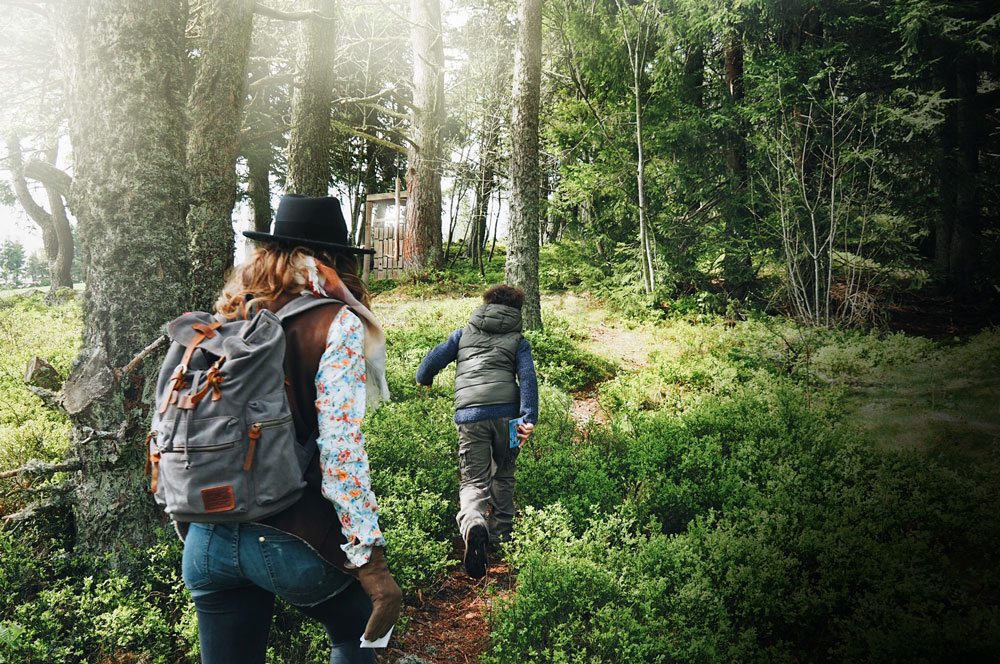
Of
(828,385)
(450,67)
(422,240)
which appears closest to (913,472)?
(828,385)

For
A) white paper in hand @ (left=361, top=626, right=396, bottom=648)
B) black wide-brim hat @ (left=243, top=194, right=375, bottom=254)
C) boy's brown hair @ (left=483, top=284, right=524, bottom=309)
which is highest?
black wide-brim hat @ (left=243, top=194, right=375, bottom=254)

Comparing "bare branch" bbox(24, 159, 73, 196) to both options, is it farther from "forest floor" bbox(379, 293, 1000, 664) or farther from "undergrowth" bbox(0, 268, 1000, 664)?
"forest floor" bbox(379, 293, 1000, 664)

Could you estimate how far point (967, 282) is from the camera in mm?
12703

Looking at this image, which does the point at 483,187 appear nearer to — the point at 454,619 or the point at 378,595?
the point at 454,619

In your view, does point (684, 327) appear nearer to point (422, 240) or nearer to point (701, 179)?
point (701, 179)

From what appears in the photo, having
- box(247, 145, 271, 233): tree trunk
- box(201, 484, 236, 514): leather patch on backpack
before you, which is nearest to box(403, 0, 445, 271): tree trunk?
box(247, 145, 271, 233): tree trunk

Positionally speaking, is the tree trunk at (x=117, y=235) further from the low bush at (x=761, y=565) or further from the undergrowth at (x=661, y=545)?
the low bush at (x=761, y=565)

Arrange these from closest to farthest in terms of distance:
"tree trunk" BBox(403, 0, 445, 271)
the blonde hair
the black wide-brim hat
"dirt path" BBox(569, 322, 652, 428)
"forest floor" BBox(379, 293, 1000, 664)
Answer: the blonde hair
the black wide-brim hat
"forest floor" BBox(379, 293, 1000, 664)
"dirt path" BBox(569, 322, 652, 428)
"tree trunk" BBox(403, 0, 445, 271)

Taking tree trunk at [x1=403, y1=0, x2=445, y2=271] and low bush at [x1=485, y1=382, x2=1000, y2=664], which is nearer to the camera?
low bush at [x1=485, y1=382, x2=1000, y2=664]

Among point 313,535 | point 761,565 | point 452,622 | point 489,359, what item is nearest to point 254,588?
point 313,535

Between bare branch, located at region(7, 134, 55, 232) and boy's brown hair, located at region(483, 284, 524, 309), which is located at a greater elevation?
bare branch, located at region(7, 134, 55, 232)

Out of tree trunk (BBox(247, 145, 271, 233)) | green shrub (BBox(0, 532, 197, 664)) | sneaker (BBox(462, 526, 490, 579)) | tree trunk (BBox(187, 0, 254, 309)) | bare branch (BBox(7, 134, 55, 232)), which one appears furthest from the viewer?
bare branch (BBox(7, 134, 55, 232))

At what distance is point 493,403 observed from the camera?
5.11 m

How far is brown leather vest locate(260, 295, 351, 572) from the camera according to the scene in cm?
196
